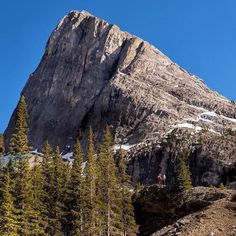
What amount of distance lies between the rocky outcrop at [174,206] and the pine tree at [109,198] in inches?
224

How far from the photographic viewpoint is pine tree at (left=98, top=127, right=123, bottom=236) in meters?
67.1

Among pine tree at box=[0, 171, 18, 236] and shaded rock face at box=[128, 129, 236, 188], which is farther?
shaded rock face at box=[128, 129, 236, 188]

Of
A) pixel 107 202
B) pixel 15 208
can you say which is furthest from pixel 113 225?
pixel 15 208

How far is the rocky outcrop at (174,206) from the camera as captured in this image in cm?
3744

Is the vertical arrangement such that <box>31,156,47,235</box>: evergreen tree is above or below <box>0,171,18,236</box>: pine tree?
above

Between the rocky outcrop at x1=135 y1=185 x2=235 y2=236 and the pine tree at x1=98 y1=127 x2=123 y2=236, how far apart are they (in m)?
5.69

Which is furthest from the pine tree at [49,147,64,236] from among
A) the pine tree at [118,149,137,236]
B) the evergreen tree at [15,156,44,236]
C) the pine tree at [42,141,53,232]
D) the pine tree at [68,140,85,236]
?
the evergreen tree at [15,156,44,236]

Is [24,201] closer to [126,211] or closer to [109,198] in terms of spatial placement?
[109,198]

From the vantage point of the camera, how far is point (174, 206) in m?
68.7

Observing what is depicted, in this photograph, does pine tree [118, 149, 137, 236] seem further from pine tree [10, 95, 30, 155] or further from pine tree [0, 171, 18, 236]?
pine tree [0, 171, 18, 236]

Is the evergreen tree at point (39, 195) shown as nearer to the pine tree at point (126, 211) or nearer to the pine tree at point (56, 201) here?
the pine tree at point (56, 201)

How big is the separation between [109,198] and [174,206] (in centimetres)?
879

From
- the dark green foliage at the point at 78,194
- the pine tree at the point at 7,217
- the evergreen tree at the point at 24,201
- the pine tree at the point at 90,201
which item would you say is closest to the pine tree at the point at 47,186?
the dark green foliage at the point at 78,194

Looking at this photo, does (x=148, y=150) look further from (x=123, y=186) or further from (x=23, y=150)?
(x=23, y=150)
